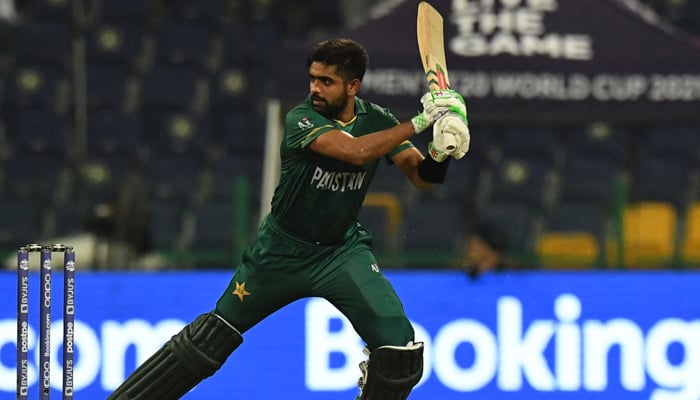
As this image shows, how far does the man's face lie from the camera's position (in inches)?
234

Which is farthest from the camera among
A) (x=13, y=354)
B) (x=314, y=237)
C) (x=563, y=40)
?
(x=563, y=40)

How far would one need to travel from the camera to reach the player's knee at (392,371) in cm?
599

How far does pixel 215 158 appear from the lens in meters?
13.0

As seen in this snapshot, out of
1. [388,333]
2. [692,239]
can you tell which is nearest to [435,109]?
[388,333]

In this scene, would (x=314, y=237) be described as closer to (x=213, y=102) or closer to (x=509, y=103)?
(x=509, y=103)

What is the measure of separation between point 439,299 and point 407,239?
9.69 ft

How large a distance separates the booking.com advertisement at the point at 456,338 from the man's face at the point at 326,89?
106 inches

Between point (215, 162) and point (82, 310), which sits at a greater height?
point (215, 162)

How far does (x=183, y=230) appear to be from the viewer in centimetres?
1186

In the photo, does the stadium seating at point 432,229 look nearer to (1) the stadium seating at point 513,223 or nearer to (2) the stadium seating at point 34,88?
(1) the stadium seating at point 513,223

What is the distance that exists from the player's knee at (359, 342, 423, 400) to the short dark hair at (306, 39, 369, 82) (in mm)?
1221

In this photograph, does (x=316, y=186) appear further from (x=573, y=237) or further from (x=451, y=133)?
(x=573, y=237)

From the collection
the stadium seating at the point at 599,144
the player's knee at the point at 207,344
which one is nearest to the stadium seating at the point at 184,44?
the stadium seating at the point at 599,144

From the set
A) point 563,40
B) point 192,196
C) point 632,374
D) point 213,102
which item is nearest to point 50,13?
point 213,102
